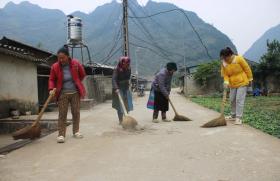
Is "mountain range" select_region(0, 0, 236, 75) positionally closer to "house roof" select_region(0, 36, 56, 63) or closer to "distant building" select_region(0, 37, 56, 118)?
"house roof" select_region(0, 36, 56, 63)

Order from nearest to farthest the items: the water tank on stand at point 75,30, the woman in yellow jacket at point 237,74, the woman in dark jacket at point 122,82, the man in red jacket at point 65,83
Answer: the man in red jacket at point 65,83 → the woman in yellow jacket at point 237,74 → the woman in dark jacket at point 122,82 → the water tank on stand at point 75,30

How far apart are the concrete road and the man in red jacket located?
55 cm

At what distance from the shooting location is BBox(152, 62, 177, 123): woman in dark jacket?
9.77 metres

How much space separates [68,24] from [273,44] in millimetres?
20780

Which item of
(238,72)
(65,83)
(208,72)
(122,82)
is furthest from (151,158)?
(208,72)

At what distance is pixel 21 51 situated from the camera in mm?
13508

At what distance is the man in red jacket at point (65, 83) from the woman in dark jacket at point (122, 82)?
1863mm

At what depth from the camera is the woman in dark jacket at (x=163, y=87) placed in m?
9.77

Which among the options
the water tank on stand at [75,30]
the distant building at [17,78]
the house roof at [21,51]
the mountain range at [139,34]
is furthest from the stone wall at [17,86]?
the mountain range at [139,34]

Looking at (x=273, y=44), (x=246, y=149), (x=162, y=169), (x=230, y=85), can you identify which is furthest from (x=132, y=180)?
(x=273, y=44)

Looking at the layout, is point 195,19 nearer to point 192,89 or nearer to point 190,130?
point 192,89

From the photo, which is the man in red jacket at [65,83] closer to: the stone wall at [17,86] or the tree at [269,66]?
the stone wall at [17,86]

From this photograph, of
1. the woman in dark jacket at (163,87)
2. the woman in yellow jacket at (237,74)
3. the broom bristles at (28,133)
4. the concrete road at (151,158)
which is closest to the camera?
the concrete road at (151,158)

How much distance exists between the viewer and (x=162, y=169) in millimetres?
4590
